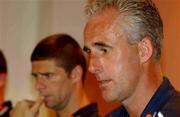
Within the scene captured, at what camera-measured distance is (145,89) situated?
117 centimetres

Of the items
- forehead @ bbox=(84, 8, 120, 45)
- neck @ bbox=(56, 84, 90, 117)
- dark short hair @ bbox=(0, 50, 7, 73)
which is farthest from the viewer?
dark short hair @ bbox=(0, 50, 7, 73)

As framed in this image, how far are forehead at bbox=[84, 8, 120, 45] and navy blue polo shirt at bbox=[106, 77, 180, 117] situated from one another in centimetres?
19

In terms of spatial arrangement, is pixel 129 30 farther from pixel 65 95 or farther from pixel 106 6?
pixel 65 95

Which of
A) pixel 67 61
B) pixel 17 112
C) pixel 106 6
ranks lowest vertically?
pixel 17 112

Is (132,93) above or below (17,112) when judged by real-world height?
above

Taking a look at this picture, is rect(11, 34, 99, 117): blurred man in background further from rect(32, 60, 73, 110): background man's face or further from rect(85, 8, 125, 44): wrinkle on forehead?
rect(85, 8, 125, 44): wrinkle on forehead

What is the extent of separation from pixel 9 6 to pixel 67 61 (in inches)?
24.1

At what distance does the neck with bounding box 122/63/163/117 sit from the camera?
117 centimetres

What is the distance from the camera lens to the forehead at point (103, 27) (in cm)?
115

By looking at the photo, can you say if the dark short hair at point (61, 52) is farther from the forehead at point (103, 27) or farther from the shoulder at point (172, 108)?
the shoulder at point (172, 108)

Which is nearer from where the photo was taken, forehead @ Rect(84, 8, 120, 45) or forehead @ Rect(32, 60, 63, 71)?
forehead @ Rect(84, 8, 120, 45)

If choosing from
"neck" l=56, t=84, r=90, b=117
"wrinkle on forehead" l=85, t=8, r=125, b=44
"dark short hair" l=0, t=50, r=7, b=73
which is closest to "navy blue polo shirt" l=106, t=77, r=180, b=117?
"wrinkle on forehead" l=85, t=8, r=125, b=44

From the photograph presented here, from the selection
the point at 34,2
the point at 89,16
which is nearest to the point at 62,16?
the point at 34,2

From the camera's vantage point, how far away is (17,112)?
198 cm
